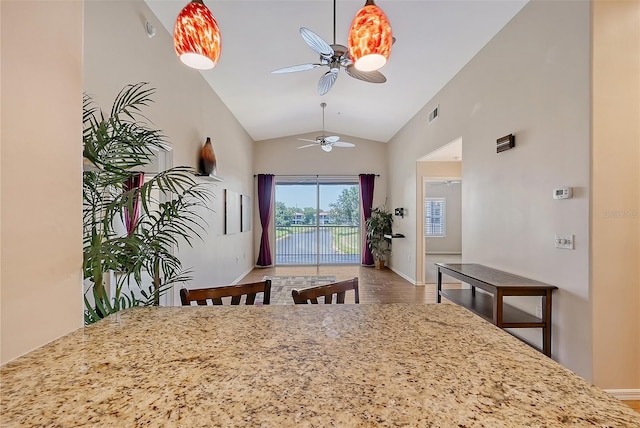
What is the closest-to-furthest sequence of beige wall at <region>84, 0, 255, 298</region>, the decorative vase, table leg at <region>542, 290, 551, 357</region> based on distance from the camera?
beige wall at <region>84, 0, 255, 298</region> → table leg at <region>542, 290, 551, 357</region> → the decorative vase

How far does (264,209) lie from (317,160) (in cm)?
186

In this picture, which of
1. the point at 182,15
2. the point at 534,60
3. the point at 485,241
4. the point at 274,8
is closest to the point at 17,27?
the point at 182,15

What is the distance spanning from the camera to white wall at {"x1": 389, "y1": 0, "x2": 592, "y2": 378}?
2139 millimetres

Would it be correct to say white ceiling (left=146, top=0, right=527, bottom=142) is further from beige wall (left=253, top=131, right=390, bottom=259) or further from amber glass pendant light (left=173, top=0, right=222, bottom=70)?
amber glass pendant light (left=173, top=0, right=222, bottom=70)

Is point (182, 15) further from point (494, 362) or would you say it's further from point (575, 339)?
point (575, 339)

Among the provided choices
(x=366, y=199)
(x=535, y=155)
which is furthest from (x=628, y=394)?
(x=366, y=199)

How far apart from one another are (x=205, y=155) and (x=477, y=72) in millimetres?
3483

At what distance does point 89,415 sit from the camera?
Result: 0.61 metres

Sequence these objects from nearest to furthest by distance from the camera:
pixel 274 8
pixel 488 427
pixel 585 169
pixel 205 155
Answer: pixel 488 427 → pixel 585 169 → pixel 274 8 → pixel 205 155

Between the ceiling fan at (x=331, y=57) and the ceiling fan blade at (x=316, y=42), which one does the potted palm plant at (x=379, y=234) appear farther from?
the ceiling fan blade at (x=316, y=42)

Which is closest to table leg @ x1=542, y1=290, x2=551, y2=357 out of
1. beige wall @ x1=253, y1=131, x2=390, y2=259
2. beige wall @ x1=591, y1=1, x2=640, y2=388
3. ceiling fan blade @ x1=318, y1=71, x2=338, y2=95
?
beige wall @ x1=591, y1=1, x2=640, y2=388

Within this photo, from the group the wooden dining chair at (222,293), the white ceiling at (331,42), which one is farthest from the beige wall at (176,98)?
the wooden dining chair at (222,293)

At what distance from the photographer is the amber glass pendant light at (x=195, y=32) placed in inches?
51.2

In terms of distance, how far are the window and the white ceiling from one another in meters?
4.75
